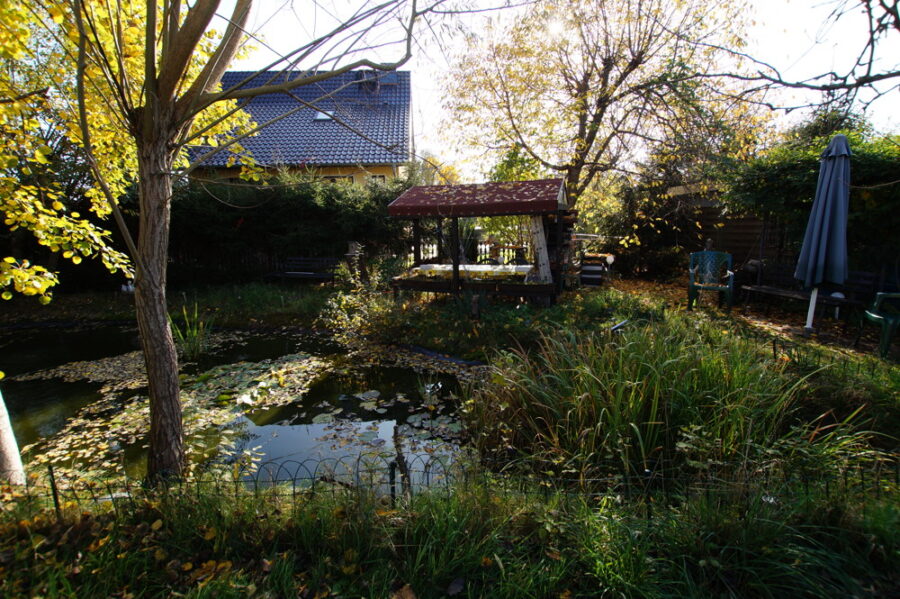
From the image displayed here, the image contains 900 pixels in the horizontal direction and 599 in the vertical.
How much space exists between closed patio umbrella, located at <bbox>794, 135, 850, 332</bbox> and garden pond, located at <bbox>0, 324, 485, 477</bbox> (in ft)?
13.7

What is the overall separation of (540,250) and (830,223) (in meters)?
3.67

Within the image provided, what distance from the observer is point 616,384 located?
9.56 ft

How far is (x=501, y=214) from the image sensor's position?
672 centimetres

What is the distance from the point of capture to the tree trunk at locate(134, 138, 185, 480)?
2543 mm

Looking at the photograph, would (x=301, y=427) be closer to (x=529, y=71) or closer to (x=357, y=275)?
(x=357, y=275)

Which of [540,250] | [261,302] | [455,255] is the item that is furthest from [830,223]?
[261,302]

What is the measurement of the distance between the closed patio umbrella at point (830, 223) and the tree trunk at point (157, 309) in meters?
6.40

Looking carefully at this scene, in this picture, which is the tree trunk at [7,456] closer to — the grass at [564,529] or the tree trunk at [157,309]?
the grass at [564,529]

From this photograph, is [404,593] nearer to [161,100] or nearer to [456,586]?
[456,586]

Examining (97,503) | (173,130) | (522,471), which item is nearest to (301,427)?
(97,503)

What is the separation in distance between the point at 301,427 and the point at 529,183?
17.5 feet

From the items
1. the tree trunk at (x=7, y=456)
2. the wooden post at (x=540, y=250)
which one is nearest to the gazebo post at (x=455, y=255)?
the wooden post at (x=540, y=250)

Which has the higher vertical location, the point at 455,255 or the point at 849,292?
the point at 455,255

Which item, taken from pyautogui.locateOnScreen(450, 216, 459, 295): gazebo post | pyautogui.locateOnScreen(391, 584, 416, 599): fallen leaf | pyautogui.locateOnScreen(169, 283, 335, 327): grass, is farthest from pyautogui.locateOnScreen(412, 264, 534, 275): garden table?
pyautogui.locateOnScreen(391, 584, 416, 599): fallen leaf
